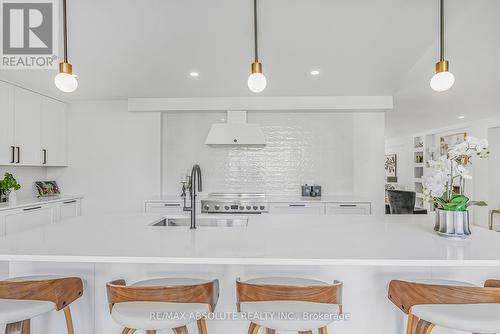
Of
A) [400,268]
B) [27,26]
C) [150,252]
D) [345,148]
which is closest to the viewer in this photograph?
[150,252]

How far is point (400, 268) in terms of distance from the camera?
1.61 m

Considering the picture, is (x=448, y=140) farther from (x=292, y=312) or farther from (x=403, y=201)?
(x=292, y=312)

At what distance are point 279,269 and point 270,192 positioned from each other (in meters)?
2.88

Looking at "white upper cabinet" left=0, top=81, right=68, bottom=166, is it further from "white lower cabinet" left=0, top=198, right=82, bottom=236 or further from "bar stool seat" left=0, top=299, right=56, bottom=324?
"bar stool seat" left=0, top=299, right=56, bottom=324

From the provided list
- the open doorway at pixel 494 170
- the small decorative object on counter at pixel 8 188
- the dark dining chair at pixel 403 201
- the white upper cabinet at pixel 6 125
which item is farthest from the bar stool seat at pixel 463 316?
the open doorway at pixel 494 170

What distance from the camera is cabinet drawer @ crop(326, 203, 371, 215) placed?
3867 millimetres

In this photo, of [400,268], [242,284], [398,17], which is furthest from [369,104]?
[242,284]

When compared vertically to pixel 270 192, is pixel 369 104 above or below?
above

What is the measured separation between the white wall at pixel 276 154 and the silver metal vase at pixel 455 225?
287cm

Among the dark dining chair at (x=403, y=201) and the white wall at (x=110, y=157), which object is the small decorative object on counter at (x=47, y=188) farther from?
the dark dining chair at (x=403, y=201)

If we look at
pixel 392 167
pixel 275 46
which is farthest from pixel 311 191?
pixel 392 167

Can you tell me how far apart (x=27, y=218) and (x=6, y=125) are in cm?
110

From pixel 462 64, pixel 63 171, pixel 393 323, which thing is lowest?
pixel 393 323

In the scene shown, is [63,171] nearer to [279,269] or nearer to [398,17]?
[279,269]
